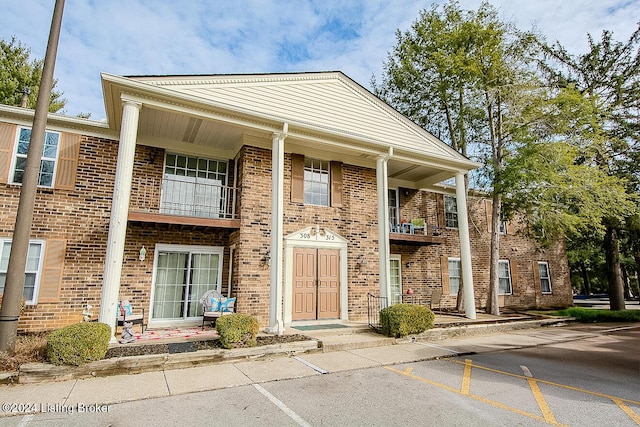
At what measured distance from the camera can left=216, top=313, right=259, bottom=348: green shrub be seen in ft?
21.0

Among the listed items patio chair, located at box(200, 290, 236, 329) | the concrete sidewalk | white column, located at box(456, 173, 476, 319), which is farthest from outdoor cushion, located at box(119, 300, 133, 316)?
white column, located at box(456, 173, 476, 319)

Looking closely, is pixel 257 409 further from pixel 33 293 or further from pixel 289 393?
pixel 33 293

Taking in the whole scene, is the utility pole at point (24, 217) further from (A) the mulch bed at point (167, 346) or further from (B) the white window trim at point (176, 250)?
(B) the white window trim at point (176, 250)

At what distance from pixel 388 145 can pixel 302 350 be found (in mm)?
6579

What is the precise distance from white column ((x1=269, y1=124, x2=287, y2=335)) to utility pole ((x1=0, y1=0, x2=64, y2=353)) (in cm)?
472

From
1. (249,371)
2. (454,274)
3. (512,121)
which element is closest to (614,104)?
(512,121)

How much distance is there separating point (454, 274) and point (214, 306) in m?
10.2

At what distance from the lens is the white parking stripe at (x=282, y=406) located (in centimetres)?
381

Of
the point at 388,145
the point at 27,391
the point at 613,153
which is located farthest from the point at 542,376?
the point at 613,153

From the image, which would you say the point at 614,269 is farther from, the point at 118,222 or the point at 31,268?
the point at 31,268

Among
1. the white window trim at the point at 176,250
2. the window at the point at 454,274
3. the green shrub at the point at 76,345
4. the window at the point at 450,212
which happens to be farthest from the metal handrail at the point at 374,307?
the green shrub at the point at 76,345

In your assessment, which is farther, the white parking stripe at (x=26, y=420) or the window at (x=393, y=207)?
the window at (x=393, y=207)

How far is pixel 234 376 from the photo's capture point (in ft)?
17.8

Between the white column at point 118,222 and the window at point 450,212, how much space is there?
12.2m
